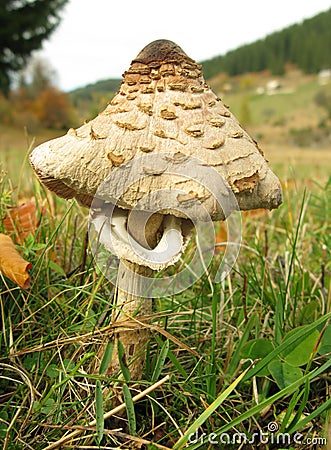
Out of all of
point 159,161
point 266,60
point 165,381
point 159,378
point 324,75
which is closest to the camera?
point 159,161

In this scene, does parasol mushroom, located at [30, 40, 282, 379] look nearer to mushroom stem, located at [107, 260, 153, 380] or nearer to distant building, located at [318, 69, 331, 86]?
mushroom stem, located at [107, 260, 153, 380]

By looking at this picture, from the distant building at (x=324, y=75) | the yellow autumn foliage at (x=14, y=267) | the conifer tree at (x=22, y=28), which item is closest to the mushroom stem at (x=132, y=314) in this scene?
the yellow autumn foliage at (x=14, y=267)

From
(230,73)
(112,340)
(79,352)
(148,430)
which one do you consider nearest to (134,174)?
(112,340)

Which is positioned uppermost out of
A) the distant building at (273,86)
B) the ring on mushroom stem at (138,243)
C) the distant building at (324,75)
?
the distant building at (324,75)

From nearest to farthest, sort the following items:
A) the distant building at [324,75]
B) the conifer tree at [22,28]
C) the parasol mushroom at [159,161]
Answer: the parasol mushroom at [159,161] → the conifer tree at [22,28] → the distant building at [324,75]

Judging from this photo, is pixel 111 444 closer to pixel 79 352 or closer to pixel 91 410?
pixel 91 410

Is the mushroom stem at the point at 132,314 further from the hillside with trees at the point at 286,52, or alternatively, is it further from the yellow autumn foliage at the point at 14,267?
the hillside with trees at the point at 286,52

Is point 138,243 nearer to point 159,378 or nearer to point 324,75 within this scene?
point 159,378

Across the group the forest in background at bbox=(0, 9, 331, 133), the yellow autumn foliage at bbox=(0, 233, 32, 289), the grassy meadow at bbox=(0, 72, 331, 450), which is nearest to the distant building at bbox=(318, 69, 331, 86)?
the forest in background at bbox=(0, 9, 331, 133)

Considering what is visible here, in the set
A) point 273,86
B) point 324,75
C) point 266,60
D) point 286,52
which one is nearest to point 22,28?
point 273,86
